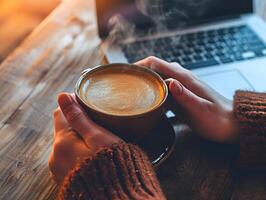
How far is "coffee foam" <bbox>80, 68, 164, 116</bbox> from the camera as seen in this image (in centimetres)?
70

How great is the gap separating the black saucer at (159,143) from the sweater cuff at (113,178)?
0.05 metres

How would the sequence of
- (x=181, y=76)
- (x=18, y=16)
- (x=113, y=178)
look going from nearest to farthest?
(x=113, y=178)
(x=181, y=76)
(x=18, y=16)

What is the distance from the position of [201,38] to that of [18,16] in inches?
25.1

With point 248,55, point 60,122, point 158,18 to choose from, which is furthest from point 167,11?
point 60,122

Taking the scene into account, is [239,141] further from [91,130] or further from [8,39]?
[8,39]

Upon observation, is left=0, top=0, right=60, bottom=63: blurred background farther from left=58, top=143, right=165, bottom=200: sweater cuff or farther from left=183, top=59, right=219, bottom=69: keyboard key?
left=58, top=143, right=165, bottom=200: sweater cuff

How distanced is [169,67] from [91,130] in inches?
9.7

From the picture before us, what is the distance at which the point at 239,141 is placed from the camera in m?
0.76

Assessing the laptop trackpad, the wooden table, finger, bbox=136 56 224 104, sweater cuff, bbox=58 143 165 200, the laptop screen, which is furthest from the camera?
the laptop screen

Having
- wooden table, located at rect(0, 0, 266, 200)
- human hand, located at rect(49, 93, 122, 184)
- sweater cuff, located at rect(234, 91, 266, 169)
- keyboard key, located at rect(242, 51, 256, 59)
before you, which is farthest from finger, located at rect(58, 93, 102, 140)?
keyboard key, located at rect(242, 51, 256, 59)

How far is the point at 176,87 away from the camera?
2.43 ft

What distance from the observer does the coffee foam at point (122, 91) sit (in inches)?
27.7

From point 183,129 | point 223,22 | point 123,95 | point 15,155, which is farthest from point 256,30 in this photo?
point 15,155

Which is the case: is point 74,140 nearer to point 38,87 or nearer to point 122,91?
point 122,91
